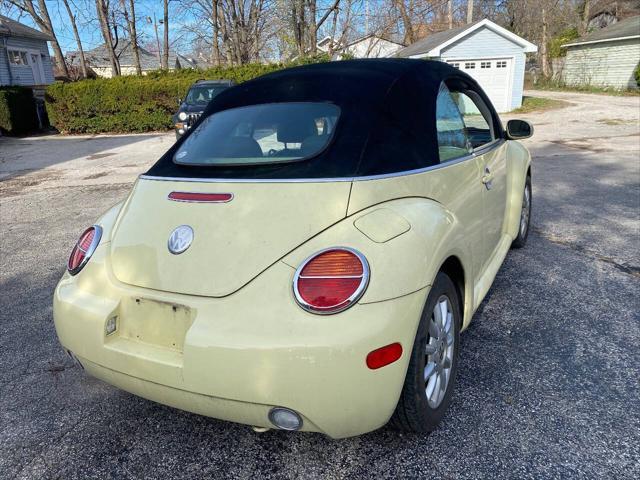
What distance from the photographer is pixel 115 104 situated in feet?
66.4

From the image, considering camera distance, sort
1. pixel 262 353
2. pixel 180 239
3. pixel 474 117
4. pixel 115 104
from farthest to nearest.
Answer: pixel 115 104, pixel 474 117, pixel 180 239, pixel 262 353

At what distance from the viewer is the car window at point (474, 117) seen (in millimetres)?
→ 3197

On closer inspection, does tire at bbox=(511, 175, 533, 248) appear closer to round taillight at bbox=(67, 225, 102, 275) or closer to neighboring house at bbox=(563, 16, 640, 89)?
round taillight at bbox=(67, 225, 102, 275)

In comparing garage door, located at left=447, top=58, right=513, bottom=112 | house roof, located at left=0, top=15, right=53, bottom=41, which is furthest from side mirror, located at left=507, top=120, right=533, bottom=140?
house roof, located at left=0, top=15, right=53, bottom=41

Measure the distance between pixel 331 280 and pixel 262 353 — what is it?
36cm

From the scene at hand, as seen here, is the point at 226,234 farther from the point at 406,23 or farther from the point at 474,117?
the point at 406,23

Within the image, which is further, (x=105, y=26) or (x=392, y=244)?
(x=105, y=26)

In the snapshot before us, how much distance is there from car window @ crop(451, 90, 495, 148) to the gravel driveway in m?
1.18

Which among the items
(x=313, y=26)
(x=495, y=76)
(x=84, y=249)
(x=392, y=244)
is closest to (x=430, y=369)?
(x=392, y=244)

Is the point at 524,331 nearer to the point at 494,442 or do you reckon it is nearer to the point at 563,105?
the point at 494,442

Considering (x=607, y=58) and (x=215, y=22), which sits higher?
(x=215, y=22)

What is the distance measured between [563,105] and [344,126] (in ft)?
76.0

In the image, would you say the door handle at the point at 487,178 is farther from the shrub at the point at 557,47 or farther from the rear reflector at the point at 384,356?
the shrub at the point at 557,47

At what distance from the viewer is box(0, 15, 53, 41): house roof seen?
24.4 meters
